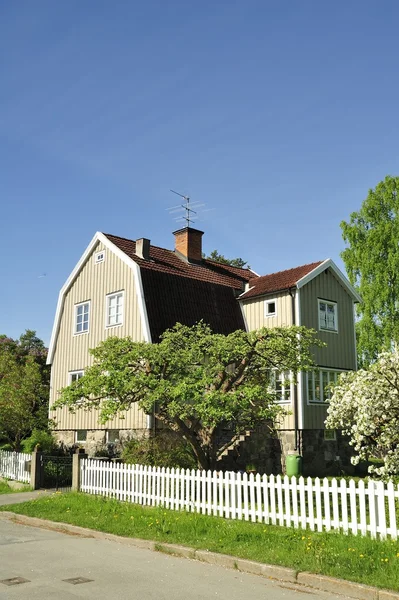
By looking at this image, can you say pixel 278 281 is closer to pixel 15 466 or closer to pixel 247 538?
pixel 15 466

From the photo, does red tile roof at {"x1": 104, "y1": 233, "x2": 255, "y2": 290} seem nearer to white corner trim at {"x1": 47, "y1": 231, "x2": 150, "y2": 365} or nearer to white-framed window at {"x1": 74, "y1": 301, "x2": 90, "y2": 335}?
white corner trim at {"x1": 47, "y1": 231, "x2": 150, "y2": 365}

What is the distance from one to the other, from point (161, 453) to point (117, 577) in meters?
9.83

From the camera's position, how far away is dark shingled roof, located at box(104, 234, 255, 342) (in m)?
22.5

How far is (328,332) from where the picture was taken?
81.7ft

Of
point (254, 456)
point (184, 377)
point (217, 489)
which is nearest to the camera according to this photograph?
point (217, 489)

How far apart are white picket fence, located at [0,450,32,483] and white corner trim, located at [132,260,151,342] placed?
5806 mm

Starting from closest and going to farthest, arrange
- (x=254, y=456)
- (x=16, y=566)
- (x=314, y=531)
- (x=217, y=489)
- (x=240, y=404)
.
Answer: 1. (x=16, y=566)
2. (x=314, y=531)
3. (x=217, y=489)
4. (x=240, y=404)
5. (x=254, y=456)

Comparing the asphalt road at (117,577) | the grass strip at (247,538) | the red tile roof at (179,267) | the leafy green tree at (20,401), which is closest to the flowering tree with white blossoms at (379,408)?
the grass strip at (247,538)

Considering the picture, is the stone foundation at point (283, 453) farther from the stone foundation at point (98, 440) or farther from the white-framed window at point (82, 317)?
the white-framed window at point (82, 317)

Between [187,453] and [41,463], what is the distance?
4.52 metres

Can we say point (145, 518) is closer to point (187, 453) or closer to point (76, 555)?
point (76, 555)

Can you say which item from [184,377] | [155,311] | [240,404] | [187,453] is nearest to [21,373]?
[155,311]

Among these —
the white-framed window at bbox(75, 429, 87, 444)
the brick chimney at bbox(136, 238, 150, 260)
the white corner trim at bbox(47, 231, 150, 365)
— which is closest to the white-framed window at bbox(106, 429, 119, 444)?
the white-framed window at bbox(75, 429, 87, 444)

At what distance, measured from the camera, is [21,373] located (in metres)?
25.4
